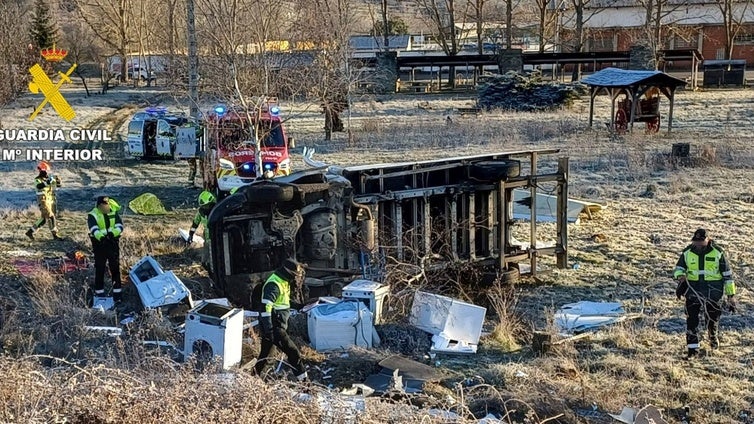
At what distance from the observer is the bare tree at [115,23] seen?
199 feet

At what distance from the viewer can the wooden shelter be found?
2678 centimetres

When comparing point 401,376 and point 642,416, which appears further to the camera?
point 401,376

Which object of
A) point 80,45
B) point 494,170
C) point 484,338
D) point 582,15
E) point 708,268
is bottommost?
point 484,338

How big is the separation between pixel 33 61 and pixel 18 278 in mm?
33535

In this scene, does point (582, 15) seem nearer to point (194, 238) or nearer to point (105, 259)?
point (194, 238)

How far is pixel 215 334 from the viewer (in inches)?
330

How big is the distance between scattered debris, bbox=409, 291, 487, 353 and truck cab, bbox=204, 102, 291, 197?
8772 millimetres

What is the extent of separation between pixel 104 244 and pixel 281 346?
3817 mm

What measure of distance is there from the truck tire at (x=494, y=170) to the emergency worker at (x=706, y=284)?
272 centimetres

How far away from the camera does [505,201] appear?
37.7 feet

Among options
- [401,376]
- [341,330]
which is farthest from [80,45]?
[401,376]

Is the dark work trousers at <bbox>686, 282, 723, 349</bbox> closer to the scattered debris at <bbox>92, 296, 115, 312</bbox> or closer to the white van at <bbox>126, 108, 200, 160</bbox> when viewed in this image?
the scattered debris at <bbox>92, 296, 115, 312</bbox>

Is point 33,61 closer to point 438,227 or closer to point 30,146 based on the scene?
point 30,146

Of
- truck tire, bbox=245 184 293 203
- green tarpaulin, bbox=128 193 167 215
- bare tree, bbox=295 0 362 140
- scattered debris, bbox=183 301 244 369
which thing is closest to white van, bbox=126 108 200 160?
bare tree, bbox=295 0 362 140
